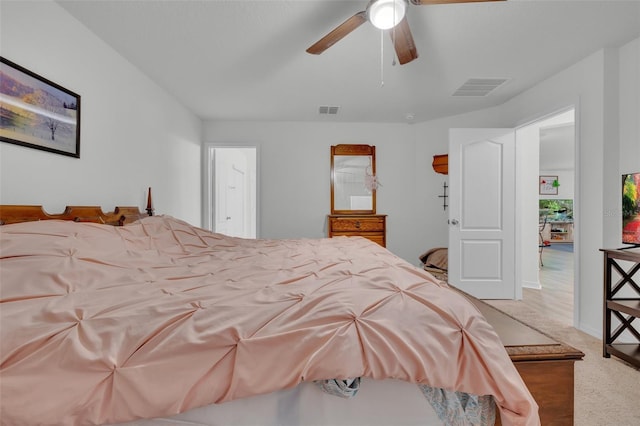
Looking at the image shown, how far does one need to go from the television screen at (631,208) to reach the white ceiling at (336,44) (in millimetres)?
1152

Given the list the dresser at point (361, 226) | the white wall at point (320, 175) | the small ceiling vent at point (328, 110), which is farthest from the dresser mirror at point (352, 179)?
the small ceiling vent at point (328, 110)

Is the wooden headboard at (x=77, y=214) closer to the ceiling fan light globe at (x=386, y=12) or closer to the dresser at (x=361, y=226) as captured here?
the ceiling fan light globe at (x=386, y=12)

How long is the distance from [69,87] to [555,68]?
4.09m

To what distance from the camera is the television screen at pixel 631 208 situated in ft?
7.35

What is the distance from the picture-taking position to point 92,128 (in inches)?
89.8

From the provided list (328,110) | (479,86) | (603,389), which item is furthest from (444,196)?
(603,389)

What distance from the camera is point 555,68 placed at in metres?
2.93

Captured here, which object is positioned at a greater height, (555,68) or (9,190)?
(555,68)

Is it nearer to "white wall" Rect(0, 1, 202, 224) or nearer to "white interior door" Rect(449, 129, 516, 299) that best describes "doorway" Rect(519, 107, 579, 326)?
"white interior door" Rect(449, 129, 516, 299)

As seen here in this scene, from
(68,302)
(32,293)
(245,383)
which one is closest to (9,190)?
(32,293)

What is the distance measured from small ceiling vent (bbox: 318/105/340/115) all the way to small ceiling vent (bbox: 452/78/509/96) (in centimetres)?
148

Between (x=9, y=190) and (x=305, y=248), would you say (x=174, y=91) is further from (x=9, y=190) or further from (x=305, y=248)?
(x=305, y=248)

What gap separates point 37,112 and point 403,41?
7.39 ft

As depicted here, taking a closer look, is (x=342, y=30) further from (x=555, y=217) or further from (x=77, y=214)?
(x=555, y=217)
